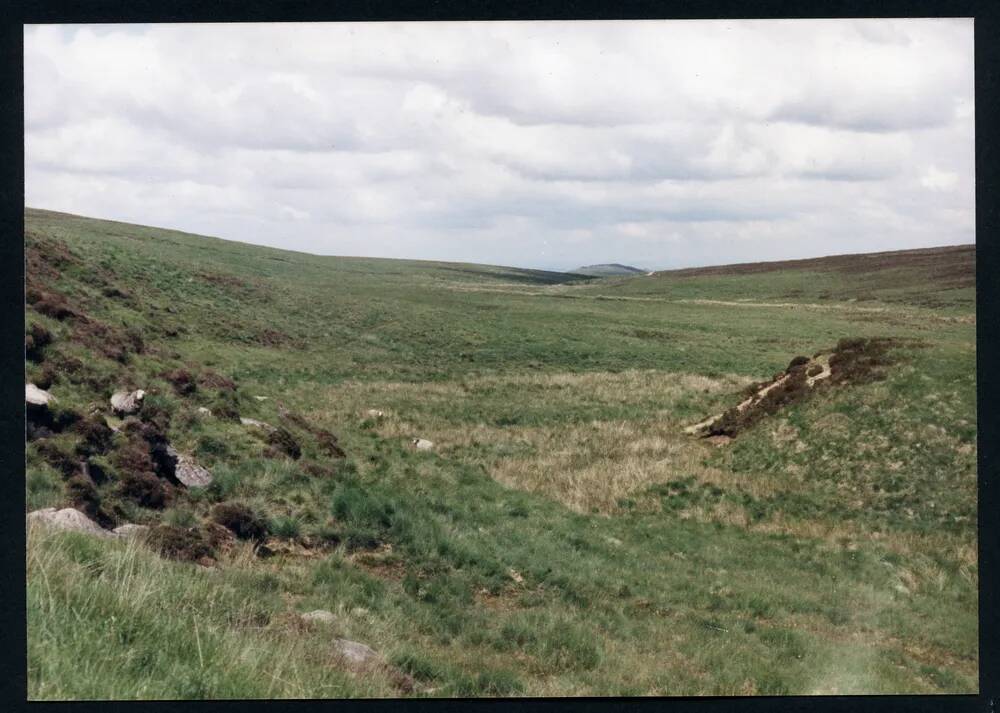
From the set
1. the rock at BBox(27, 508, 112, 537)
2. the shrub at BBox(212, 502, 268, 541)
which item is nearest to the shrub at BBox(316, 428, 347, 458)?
the shrub at BBox(212, 502, 268, 541)

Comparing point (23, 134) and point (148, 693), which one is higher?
point (23, 134)

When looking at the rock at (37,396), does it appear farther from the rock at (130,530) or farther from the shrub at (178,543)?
the shrub at (178,543)

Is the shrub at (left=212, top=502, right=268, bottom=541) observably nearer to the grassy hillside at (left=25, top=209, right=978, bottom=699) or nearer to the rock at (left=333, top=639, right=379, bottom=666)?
the grassy hillside at (left=25, top=209, right=978, bottom=699)

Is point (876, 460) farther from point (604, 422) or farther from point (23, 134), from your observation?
point (23, 134)

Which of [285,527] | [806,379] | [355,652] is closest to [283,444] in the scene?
[285,527]

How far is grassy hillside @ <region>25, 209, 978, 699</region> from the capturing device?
7.49 m

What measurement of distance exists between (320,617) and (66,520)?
312 centimetres

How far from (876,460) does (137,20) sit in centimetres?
1410

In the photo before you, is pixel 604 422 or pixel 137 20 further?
pixel 604 422

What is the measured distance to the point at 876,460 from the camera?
14234 millimetres

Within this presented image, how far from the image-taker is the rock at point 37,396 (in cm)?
943

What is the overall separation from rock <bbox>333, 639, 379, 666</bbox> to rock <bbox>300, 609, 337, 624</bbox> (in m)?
0.40

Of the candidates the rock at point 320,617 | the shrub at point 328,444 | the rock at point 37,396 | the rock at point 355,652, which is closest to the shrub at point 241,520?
the rock at point 320,617

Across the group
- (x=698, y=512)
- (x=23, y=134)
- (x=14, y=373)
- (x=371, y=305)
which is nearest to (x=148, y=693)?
(x=14, y=373)
